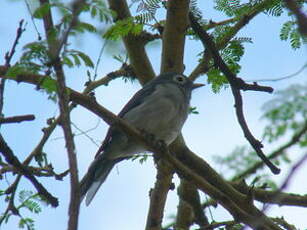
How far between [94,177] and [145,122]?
3.25 ft

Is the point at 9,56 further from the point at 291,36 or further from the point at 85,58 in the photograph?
the point at 291,36

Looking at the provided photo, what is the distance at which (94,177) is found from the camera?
279 inches

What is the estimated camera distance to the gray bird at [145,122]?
6.84 meters

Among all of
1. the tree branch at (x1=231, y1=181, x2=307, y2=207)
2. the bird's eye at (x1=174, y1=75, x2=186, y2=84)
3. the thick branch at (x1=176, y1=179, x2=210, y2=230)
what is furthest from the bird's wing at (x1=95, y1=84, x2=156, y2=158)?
the tree branch at (x1=231, y1=181, x2=307, y2=207)

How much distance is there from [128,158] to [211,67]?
5.83ft

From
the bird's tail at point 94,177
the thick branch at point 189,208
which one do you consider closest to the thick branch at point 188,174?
the thick branch at point 189,208

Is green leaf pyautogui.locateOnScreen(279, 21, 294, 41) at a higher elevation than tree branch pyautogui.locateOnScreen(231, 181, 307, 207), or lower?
higher

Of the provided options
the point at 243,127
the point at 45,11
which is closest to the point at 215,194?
the point at 243,127

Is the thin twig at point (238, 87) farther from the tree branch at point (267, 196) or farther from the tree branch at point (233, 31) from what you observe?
the tree branch at point (267, 196)

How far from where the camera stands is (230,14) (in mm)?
6488

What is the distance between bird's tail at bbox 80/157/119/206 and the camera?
6816 millimetres

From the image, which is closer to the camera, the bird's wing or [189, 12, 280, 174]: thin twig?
[189, 12, 280, 174]: thin twig

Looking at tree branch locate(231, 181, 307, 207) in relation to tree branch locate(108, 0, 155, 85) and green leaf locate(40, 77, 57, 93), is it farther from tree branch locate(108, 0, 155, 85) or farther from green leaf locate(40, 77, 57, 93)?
green leaf locate(40, 77, 57, 93)

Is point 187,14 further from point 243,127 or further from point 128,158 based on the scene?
point 128,158
